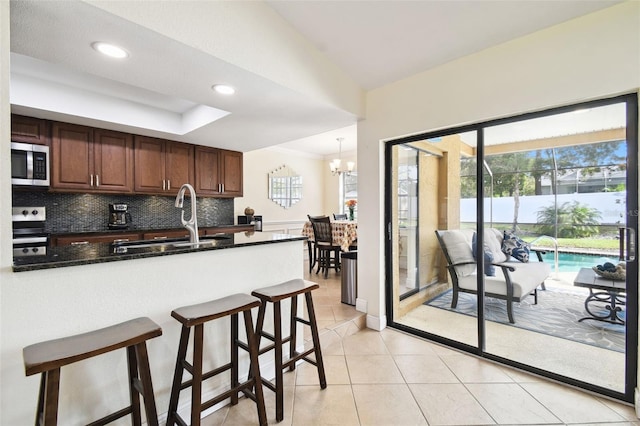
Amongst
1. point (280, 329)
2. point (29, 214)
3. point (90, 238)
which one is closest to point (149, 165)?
point (90, 238)

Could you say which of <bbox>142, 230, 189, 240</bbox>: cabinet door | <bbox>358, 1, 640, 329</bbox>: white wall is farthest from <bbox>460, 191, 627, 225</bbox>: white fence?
<bbox>142, 230, 189, 240</bbox>: cabinet door

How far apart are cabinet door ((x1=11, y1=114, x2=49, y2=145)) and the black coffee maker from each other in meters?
0.97

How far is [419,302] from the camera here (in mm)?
A: 3234

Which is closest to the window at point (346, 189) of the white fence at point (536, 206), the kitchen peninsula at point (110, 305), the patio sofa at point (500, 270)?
the patio sofa at point (500, 270)

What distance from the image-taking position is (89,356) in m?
1.07

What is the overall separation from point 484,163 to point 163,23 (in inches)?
96.8

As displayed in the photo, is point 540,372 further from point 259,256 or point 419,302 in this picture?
point 259,256

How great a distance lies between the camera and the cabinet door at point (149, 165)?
12.4 feet

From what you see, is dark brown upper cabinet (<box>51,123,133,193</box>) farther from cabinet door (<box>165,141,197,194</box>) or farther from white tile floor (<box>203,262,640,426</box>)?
white tile floor (<box>203,262,640,426</box>)

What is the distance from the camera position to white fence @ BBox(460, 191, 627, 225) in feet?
6.28

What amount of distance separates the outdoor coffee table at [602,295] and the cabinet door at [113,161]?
4809 mm

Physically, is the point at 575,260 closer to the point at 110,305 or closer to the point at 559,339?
the point at 559,339

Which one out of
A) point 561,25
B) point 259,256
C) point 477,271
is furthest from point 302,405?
point 561,25

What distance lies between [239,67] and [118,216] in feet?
10.00
